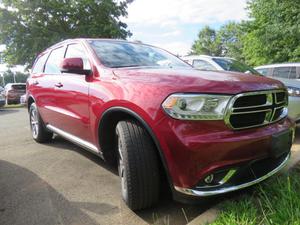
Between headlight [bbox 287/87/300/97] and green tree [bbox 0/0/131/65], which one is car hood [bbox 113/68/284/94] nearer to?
headlight [bbox 287/87/300/97]

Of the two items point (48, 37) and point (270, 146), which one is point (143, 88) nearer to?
point (270, 146)

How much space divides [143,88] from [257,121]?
0.98 m

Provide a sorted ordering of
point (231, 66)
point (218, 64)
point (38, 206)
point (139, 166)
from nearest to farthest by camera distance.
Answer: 1. point (139, 166)
2. point (38, 206)
3. point (218, 64)
4. point (231, 66)

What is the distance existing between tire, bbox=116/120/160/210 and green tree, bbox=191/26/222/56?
2559 inches

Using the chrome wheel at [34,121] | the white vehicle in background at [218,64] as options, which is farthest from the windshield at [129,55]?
the white vehicle in background at [218,64]

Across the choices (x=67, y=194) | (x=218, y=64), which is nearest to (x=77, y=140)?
(x=67, y=194)

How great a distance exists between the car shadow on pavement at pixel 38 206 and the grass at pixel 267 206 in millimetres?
1086

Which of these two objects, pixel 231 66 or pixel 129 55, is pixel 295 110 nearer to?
pixel 231 66

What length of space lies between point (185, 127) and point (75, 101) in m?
1.77

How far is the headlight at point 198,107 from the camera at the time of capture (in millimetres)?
2414

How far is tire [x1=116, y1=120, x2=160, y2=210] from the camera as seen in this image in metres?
2.66

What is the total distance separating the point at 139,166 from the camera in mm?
2660

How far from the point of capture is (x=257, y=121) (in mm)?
2641

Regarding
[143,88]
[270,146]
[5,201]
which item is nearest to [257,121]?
[270,146]
